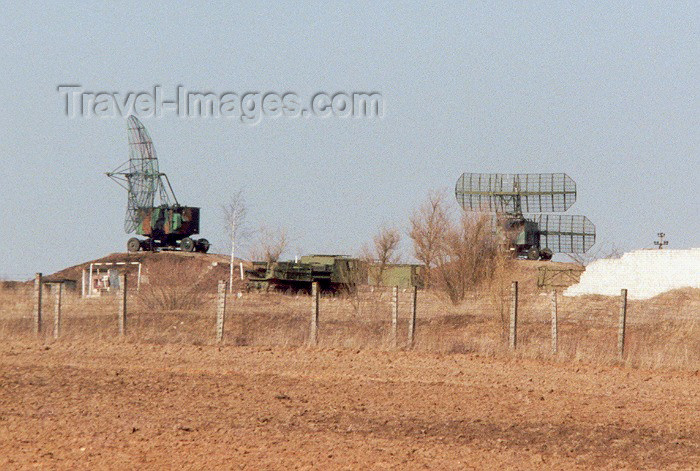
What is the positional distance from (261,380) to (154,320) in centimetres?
1498

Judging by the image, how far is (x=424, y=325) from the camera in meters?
29.7

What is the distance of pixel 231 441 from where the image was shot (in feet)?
32.5

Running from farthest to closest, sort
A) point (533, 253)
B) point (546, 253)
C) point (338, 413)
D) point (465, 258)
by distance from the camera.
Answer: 1. point (546, 253)
2. point (533, 253)
3. point (465, 258)
4. point (338, 413)

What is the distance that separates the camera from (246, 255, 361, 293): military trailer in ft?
154

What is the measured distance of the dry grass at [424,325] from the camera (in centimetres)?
1998

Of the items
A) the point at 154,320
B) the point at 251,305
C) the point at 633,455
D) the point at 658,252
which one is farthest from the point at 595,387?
the point at 658,252

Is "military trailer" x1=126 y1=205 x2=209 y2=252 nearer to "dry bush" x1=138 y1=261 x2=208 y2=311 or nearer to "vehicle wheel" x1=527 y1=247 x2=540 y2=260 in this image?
"vehicle wheel" x1=527 y1=247 x2=540 y2=260

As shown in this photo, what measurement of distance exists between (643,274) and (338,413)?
1348 inches

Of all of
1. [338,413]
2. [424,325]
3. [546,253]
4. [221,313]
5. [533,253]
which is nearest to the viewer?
[338,413]

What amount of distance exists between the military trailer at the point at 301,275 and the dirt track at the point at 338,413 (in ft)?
92.4

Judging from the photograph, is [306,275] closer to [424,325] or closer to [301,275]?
[301,275]

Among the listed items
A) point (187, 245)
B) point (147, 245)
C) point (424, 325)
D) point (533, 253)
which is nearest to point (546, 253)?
point (533, 253)

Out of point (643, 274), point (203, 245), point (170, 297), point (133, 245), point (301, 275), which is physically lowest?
point (170, 297)

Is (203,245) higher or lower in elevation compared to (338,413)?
higher
